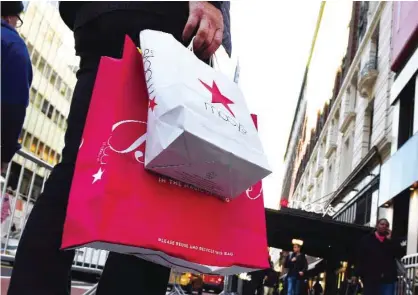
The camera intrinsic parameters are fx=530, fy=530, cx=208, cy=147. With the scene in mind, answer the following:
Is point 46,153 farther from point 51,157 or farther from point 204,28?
point 204,28

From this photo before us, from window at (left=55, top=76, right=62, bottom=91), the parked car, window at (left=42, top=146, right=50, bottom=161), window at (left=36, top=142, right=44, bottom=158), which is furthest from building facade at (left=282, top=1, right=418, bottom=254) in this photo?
window at (left=55, top=76, right=62, bottom=91)

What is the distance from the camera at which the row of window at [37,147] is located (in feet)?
132

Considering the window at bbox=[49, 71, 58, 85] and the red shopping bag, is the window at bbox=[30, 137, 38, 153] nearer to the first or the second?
the window at bbox=[49, 71, 58, 85]

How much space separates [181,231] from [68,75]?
50.1 meters

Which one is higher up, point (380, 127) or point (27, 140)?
point (27, 140)

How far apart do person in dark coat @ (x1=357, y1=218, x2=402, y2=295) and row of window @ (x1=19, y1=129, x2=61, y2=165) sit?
1333 inches

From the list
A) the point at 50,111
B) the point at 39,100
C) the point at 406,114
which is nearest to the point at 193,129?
the point at 406,114

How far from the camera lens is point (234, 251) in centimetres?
137

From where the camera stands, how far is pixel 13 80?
A: 2.49 metres

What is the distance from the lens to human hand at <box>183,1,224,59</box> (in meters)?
1.48

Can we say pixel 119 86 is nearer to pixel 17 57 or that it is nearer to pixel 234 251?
pixel 234 251

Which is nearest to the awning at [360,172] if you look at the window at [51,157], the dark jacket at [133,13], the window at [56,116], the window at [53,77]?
the dark jacket at [133,13]

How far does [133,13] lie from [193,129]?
20.6 inches

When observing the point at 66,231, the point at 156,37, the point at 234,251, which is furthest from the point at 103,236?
the point at 156,37
